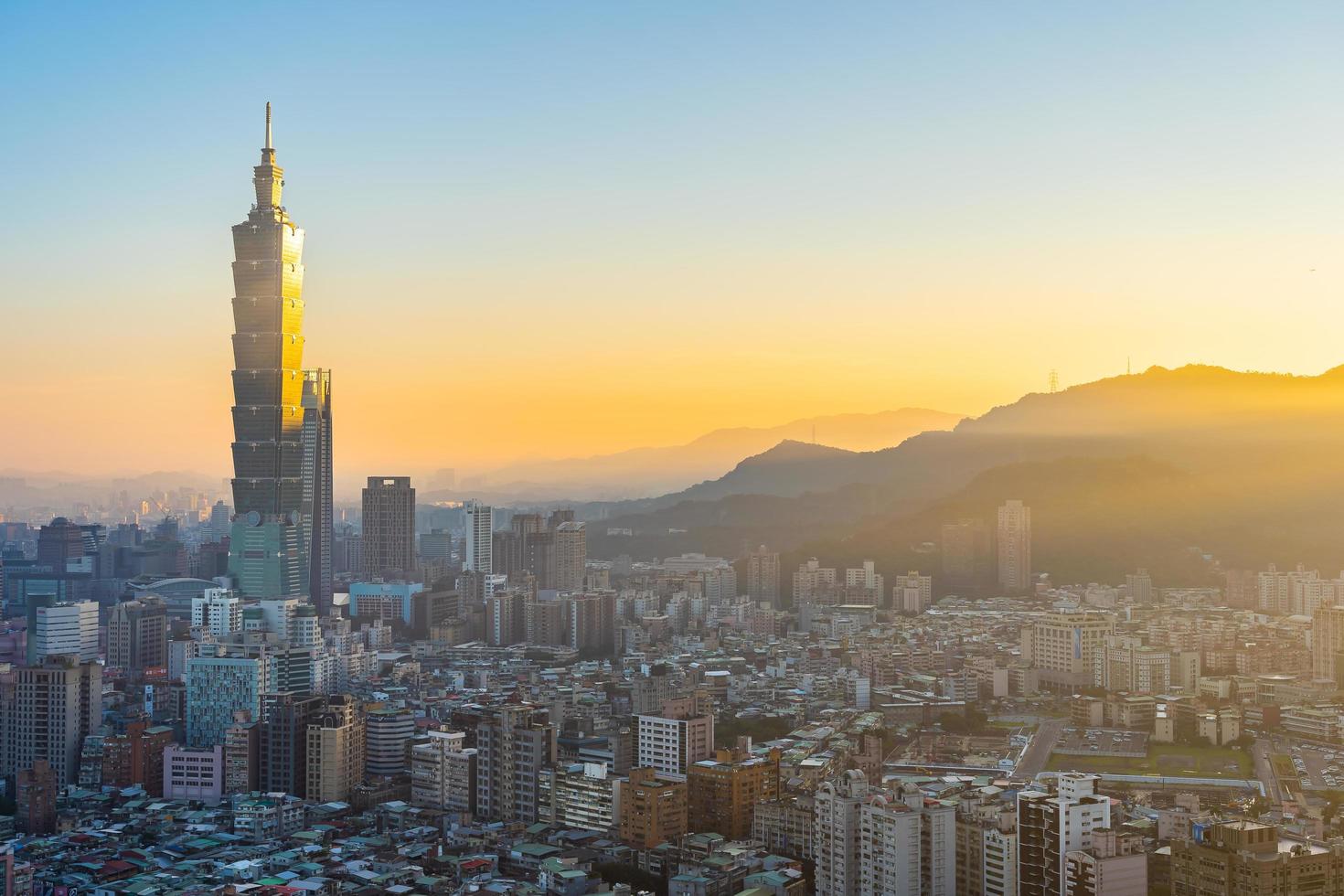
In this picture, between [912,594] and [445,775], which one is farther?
[912,594]

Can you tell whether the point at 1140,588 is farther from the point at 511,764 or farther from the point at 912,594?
the point at 511,764

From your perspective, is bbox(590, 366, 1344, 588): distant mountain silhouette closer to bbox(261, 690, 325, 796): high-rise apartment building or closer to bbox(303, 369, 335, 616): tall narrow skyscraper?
bbox(303, 369, 335, 616): tall narrow skyscraper

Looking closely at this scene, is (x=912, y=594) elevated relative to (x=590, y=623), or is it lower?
elevated

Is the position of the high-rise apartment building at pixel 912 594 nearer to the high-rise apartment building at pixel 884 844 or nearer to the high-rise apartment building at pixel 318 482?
the high-rise apartment building at pixel 318 482

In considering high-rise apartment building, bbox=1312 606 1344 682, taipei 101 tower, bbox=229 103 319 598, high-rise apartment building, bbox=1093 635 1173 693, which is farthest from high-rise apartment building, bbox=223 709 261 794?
taipei 101 tower, bbox=229 103 319 598

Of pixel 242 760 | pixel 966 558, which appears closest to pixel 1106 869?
pixel 242 760

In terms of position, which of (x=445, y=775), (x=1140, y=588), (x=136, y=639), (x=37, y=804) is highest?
(x=1140, y=588)
